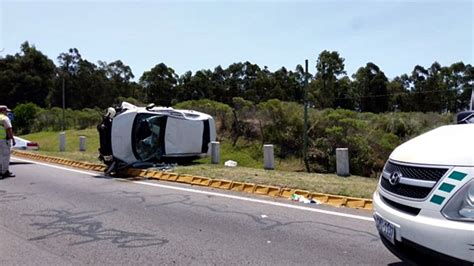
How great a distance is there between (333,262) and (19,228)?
4.43 metres

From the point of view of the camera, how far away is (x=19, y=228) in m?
6.60

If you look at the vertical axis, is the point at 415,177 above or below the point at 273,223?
above

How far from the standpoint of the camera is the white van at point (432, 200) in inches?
129

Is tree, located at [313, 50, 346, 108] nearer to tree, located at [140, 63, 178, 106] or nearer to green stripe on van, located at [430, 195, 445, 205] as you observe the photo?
tree, located at [140, 63, 178, 106]

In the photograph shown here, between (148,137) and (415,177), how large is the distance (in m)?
10.6

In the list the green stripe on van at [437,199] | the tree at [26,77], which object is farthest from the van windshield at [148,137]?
→ the tree at [26,77]

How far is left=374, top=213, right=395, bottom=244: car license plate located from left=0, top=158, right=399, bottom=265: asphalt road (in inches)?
30.3

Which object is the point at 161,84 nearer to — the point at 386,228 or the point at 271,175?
the point at 271,175

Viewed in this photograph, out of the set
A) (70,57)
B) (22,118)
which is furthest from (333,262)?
(70,57)

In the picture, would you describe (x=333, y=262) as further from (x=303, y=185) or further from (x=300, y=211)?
(x=303, y=185)

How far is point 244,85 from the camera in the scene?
2849 inches

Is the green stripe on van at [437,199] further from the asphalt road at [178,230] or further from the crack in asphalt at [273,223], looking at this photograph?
the crack in asphalt at [273,223]

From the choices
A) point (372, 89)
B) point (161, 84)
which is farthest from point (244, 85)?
point (372, 89)

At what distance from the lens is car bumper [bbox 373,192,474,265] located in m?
3.20
